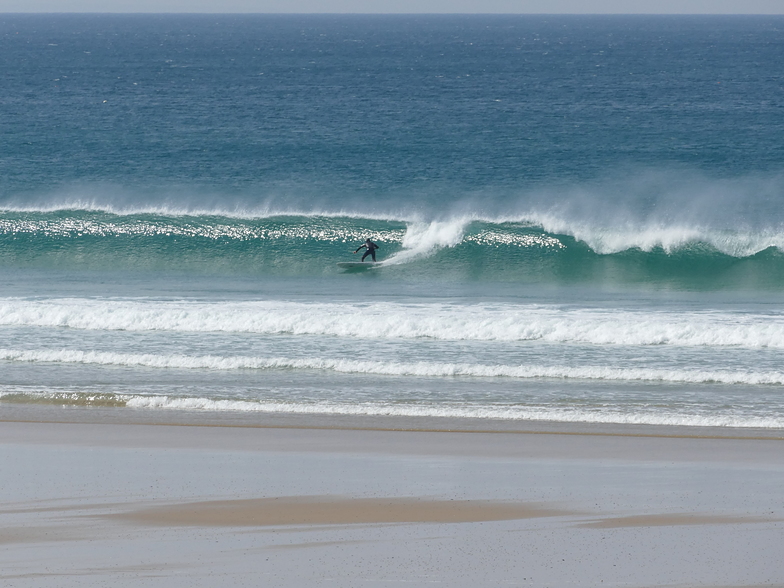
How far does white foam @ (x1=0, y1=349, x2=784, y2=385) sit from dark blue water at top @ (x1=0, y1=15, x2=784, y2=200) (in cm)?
1531

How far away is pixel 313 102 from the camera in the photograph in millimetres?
49156

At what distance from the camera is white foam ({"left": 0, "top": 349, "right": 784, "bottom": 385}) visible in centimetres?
1118

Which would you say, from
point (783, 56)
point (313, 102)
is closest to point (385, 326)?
point (313, 102)

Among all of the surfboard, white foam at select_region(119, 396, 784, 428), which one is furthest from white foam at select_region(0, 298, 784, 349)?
white foam at select_region(119, 396, 784, 428)

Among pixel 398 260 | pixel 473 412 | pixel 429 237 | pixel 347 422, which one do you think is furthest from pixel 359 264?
pixel 347 422

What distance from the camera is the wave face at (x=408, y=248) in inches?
727

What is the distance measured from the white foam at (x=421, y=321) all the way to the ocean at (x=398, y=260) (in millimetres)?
53

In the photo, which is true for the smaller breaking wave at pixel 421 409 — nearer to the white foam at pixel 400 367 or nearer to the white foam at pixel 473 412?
the white foam at pixel 473 412

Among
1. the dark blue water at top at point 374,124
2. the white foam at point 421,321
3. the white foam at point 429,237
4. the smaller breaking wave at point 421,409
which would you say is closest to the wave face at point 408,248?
the white foam at point 429,237

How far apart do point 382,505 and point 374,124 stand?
3487 centimetres

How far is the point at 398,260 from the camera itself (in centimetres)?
1898

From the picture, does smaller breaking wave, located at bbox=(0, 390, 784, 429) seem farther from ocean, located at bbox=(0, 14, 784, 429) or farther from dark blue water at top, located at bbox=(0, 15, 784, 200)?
dark blue water at top, located at bbox=(0, 15, 784, 200)

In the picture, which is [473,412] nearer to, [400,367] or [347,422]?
[347,422]

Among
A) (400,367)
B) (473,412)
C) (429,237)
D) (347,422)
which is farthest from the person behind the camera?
(429,237)
